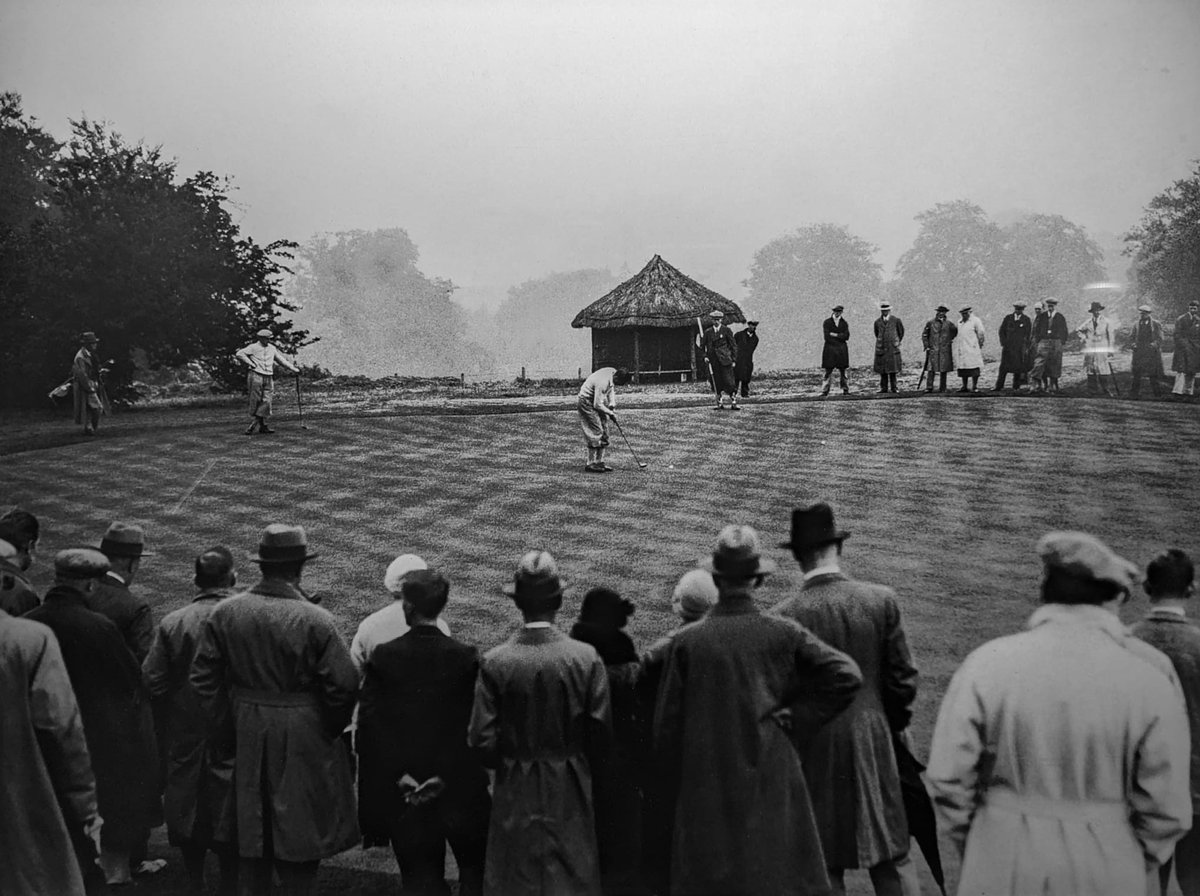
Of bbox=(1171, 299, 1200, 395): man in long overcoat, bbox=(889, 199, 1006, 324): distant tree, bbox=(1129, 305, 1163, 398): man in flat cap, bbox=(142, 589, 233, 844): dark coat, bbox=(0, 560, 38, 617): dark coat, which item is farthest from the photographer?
bbox=(889, 199, 1006, 324): distant tree

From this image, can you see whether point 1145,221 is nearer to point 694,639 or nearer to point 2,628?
point 694,639

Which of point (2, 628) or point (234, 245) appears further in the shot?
point (234, 245)

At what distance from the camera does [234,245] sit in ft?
38.1

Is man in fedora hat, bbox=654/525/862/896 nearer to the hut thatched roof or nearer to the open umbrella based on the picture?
the open umbrella

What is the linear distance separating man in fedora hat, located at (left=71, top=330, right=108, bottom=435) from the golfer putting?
206 inches

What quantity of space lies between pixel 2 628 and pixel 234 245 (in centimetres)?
853

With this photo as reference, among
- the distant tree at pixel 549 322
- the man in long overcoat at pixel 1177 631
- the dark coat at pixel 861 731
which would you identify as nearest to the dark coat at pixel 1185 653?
the man in long overcoat at pixel 1177 631

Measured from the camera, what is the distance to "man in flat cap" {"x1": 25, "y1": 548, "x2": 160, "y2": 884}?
4.55m

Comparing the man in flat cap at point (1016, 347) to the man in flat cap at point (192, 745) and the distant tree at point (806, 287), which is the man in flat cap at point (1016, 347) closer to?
the distant tree at point (806, 287)

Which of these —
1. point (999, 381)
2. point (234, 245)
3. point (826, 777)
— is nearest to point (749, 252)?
point (999, 381)

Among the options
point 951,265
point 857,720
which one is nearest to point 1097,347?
point 951,265

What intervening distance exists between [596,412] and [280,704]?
8.13 meters

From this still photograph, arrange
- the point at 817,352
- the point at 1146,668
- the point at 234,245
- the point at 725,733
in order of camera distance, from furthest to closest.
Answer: the point at 817,352, the point at 234,245, the point at 725,733, the point at 1146,668

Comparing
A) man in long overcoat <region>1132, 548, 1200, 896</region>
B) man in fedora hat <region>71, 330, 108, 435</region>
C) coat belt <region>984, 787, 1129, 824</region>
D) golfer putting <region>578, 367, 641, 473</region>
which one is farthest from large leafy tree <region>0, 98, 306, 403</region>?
coat belt <region>984, 787, 1129, 824</region>
